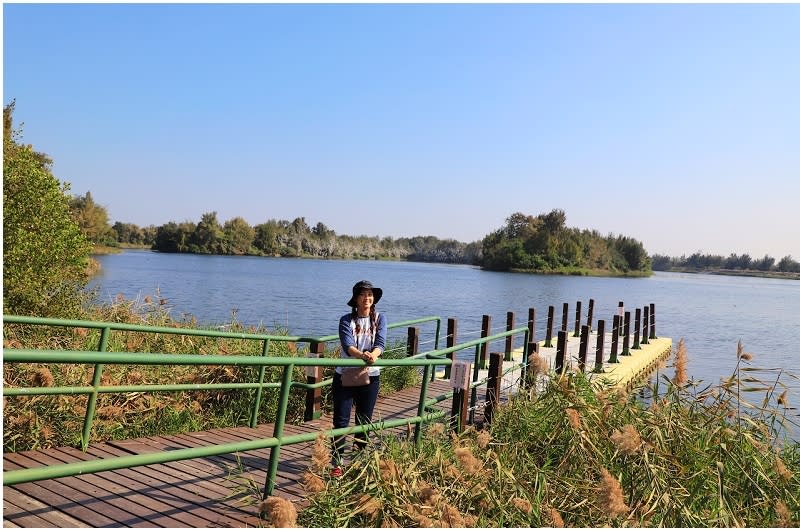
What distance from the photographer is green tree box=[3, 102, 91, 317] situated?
13141mm

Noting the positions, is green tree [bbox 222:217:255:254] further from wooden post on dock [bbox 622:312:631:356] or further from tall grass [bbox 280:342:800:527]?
tall grass [bbox 280:342:800:527]

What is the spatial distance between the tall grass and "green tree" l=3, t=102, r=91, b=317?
33.5ft

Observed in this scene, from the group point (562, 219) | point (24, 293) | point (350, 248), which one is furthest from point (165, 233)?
point (24, 293)

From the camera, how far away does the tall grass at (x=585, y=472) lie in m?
4.40

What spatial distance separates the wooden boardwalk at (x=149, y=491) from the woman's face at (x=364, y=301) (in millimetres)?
1365

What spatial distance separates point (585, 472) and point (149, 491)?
3.23 metres

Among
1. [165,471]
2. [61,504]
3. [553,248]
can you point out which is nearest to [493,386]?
[165,471]

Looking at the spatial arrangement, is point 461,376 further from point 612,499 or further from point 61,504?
point 61,504

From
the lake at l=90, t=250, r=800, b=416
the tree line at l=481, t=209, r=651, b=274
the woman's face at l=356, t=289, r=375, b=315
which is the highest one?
the tree line at l=481, t=209, r=651, b=274

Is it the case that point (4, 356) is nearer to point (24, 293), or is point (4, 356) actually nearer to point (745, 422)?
point (745, 422)

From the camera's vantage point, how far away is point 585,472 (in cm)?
547

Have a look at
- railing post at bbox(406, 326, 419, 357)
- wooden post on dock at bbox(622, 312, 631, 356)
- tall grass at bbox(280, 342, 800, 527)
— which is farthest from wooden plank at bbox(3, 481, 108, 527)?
wooden post on dock at bbox(622, 312, 631, 356)

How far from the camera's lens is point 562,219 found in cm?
11244

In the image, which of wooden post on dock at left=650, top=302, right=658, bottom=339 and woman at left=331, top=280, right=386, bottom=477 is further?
wooden post on dock at left=650, top=302, right=658, bottom=339
